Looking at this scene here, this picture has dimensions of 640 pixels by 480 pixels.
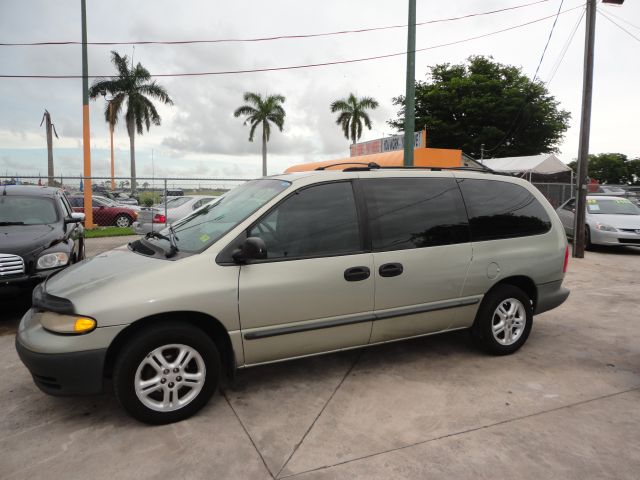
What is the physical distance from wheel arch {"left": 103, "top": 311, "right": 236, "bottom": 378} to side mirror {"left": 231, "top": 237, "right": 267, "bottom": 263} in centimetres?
43

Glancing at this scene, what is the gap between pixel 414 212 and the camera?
386 cm

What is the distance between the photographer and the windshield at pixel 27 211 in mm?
5988

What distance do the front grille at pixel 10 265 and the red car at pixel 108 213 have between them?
13412mm

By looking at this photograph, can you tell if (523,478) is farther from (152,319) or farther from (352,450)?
(152,319)

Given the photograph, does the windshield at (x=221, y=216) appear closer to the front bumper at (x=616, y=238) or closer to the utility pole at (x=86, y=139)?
the front bumper at (x=616, y=238)

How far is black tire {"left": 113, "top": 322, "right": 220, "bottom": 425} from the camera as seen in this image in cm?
289

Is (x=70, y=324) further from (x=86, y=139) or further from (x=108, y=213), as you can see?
(x=108, y=213)

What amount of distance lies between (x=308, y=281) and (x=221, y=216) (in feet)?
2.98

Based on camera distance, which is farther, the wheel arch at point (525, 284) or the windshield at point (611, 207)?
the windshield at point (611, 207)

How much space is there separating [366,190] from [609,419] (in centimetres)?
229

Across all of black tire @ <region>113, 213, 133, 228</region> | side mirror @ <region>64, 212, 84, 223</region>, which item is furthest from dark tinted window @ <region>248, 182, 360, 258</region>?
black tire @ <region>113, 213, 133, 228</region>

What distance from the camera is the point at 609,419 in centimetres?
317

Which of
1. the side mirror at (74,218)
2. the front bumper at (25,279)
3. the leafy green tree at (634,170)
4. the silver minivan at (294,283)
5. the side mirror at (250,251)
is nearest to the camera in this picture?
the silver minivan at (294,283)

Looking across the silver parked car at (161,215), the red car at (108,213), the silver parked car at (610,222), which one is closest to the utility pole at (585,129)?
the silver parked car at (610,222)
